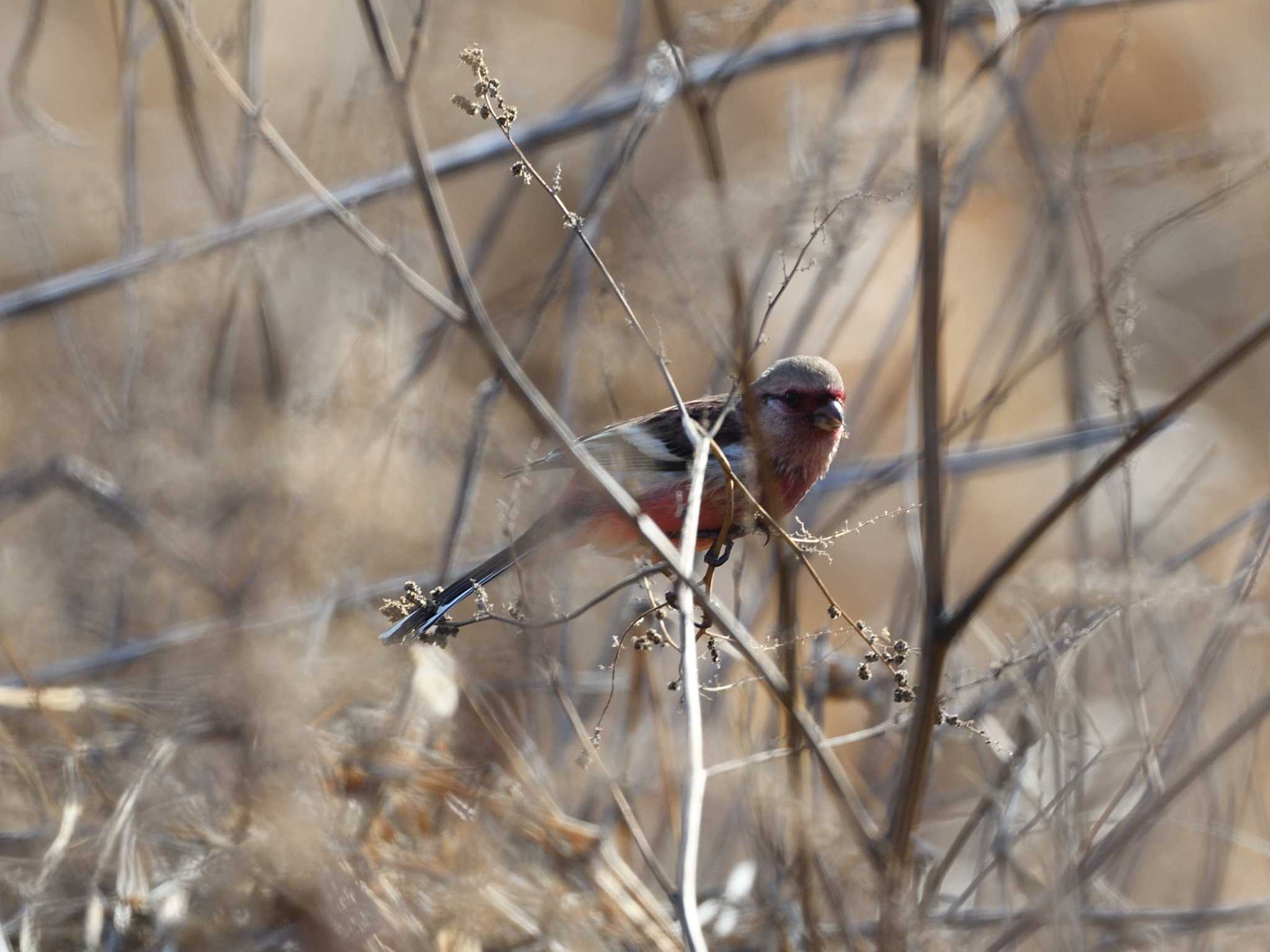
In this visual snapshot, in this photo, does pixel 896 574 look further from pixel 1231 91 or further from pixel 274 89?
pixel 274 89

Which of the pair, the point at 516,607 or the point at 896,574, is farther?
the point at 896,574

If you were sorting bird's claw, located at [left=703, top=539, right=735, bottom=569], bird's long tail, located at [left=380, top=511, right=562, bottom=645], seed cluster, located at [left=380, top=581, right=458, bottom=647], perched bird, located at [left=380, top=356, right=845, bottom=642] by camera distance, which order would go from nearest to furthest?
1. seed cluster, located at [left=380, top=581, right=458, bottom=647]
2. bird's claw, located at [left=703, top=539, right=735, bottom=569]
3. bird's long tail, located at [left=380, top=511, right=562, bottom=645]
4. perched bird, located at [left=380, top=356, right=845, bottom=642]

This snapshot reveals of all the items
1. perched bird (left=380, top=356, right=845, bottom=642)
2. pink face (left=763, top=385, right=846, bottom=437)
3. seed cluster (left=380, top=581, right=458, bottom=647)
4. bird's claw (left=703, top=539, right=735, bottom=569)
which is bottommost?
seed cluster (left=380, top=581, right=458, bottom=647)

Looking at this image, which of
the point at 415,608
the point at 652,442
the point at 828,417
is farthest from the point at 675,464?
the point at 415,608

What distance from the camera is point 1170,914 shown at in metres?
2.84

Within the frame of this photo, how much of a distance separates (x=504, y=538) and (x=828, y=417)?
3.44 ft

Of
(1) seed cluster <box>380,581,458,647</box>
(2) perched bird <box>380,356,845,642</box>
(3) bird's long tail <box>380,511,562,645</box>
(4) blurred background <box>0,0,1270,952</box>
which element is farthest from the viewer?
(2) perched bird <box>380,356,845,642</box>

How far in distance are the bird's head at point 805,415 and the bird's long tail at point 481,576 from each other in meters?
0.69

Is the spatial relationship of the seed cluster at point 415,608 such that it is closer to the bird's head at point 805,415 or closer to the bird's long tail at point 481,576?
the bird's long tail at point 481,576

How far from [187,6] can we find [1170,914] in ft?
9.56

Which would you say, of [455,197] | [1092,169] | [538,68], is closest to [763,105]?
[538,68]

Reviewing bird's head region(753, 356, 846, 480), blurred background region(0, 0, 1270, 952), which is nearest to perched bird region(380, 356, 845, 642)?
bird's head region(753, 356, 846, 480)

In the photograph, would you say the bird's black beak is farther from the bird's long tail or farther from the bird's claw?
the bird's long tail

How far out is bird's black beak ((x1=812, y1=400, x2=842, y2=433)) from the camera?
142 inches
